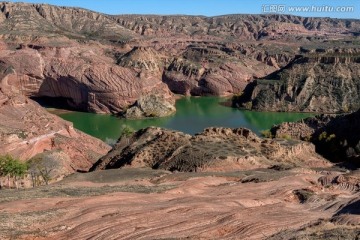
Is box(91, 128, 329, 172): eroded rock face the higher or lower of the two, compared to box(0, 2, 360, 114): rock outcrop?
lower

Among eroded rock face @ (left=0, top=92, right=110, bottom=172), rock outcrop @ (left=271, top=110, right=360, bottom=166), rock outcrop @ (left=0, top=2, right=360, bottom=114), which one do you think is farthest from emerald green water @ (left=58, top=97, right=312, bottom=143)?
eroded rock face @ (left=0, top=92, right=110, bottom=172)

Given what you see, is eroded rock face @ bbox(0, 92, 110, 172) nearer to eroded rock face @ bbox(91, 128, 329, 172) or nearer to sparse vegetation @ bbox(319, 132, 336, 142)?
eroded rock face @ bbox(91, 128, 329, 172)

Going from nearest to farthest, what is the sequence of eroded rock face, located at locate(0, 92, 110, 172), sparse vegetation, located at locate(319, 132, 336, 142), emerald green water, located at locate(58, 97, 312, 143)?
A: eroded rock face, located at locate(0, 92, 110, 172) < sparse vegetation, located at locate(319, 132, 336, 142) < emerald green water, located at locate(58, 97, 312, 143)

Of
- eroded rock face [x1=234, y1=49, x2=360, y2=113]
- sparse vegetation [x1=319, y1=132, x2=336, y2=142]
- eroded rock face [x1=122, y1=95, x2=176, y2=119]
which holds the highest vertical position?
eroded rock face [x1=234, y1=49, x2=360, y2=113]

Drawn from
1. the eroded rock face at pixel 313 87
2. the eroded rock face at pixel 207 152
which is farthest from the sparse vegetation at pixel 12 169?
the eroded rock face at pixel 313 87

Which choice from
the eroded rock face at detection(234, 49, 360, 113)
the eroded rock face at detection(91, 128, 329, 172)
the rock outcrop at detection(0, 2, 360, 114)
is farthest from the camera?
the eroded rock face at detection(234, 49, 360, 113)

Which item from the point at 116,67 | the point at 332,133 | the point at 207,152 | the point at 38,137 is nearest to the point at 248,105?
the point at 116,67

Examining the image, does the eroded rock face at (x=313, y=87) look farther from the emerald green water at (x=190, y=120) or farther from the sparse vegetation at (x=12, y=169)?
the sparse vegetation at (x=12, y=169)

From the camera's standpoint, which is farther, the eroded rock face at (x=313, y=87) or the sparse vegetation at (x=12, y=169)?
the eroded rock face at (x=313, y=87)
